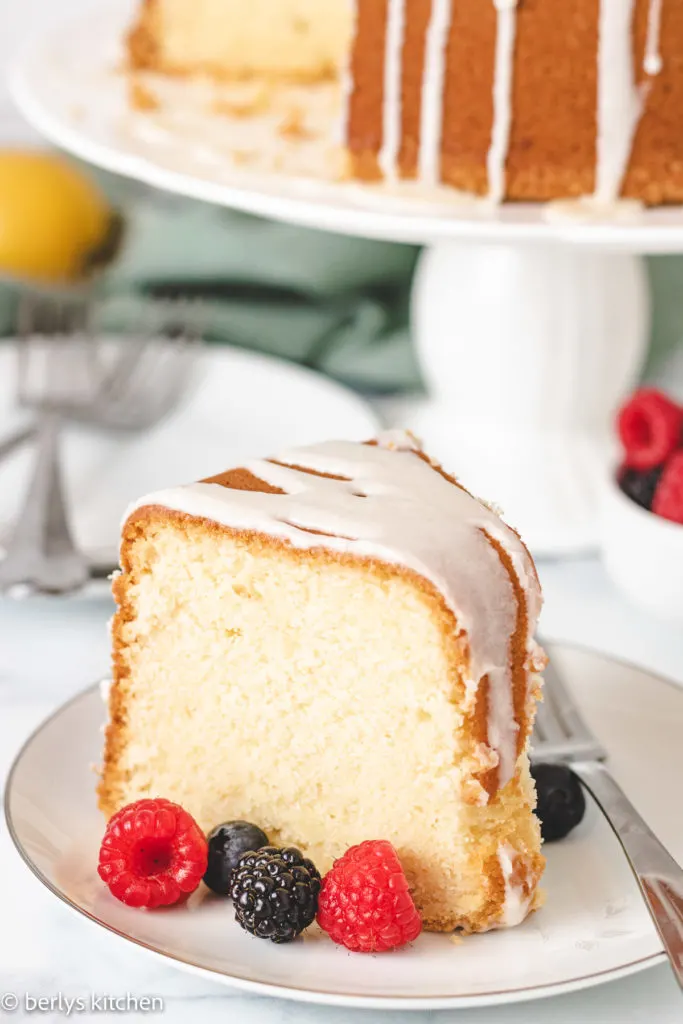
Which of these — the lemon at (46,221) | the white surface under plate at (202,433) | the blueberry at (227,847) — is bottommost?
the white surface under plate at (202,433)

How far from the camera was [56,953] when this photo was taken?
3.61 ft

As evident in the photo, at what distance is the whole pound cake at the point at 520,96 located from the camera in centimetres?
161

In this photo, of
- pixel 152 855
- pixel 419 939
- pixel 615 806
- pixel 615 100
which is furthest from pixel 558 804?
pixel 615 100

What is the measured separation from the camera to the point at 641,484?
A: 1666mm

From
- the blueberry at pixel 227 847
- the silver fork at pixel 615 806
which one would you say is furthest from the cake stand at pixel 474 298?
the blueberry at pixel 227 847

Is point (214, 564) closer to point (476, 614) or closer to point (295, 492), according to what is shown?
point (295, 492)

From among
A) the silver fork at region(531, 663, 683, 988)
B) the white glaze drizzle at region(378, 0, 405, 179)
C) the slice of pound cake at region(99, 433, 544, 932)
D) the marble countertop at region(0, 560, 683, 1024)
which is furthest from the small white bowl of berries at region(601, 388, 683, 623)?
the marble countertop at region(0, 560, 683, 1024)

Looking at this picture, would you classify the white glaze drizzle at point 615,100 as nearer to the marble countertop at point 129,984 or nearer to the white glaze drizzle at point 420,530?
the white glaze drizzle at point 420,530

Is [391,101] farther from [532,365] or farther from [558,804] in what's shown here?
[558,804]

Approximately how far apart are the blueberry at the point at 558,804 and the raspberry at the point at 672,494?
0.50 meters

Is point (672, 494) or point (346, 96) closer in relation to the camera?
point (672, 494)

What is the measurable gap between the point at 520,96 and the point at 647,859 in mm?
937

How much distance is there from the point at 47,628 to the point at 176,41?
933 mm

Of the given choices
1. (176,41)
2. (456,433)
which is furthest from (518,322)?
(176,41)
